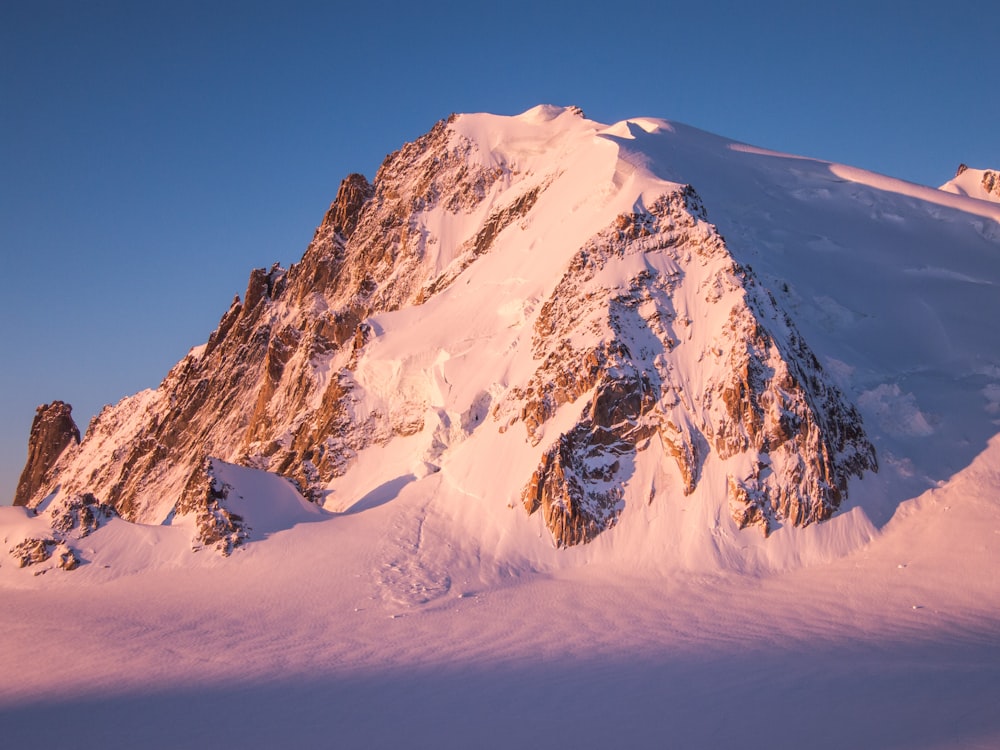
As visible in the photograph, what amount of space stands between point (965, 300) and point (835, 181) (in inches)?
713

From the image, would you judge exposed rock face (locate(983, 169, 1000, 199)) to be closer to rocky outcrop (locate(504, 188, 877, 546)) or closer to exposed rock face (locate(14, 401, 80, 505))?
rocky outcrop (locate(504, 188, 877, 546))

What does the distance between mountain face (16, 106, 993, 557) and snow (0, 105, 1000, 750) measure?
0.41 metres

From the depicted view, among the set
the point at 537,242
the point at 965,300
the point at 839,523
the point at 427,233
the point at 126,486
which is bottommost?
the point at 839,523

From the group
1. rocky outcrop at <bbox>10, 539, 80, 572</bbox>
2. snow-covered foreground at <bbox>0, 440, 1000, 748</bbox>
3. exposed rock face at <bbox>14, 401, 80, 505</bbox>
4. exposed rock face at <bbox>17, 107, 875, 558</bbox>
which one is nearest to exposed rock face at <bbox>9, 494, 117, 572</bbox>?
rocky outcrop at <bbox>10, 539, 80, 572</bbox>

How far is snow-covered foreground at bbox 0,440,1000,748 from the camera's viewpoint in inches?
907

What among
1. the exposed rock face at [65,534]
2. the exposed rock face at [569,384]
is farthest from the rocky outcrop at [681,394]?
the exposed rock face at [65,534]

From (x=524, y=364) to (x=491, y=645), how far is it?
2137 cm

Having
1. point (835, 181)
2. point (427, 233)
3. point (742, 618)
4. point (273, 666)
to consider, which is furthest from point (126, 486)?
point (835, 181)

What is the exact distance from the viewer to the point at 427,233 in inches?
2758

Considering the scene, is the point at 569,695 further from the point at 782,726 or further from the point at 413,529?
the point at 413,529

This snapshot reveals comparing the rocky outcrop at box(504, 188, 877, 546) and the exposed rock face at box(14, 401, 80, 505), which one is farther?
the exposed rock face at box(14, 401, 80, 505)

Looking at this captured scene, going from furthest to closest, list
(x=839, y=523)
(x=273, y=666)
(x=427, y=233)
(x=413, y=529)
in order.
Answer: (x=427, y=233), (x=413, y=529), (x=839, y=523), (x=273, y=666)

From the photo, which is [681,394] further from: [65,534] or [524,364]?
[65,534]

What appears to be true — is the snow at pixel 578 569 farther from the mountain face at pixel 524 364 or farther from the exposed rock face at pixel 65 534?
the exposed rock face at pixel 65 534
